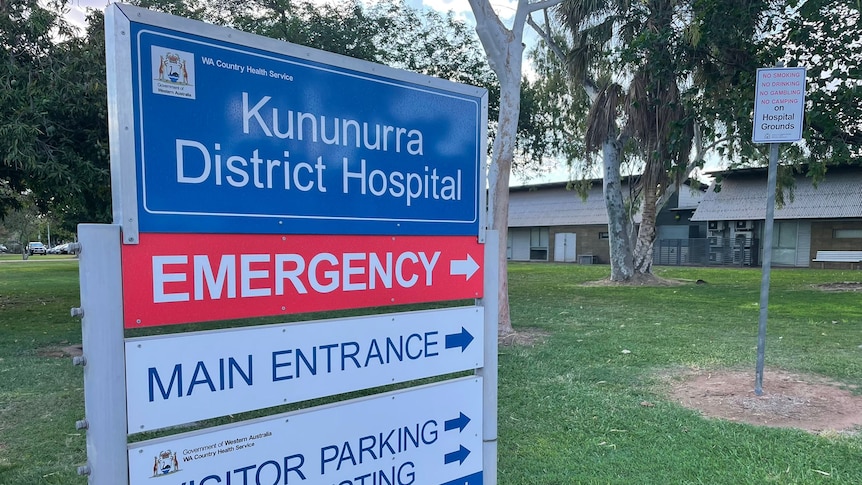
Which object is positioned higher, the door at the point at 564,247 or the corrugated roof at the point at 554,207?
the corrugated roof at the point at 554,207

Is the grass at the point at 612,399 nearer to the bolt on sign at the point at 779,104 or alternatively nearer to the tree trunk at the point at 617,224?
the bolt on sign at the point at 779,104

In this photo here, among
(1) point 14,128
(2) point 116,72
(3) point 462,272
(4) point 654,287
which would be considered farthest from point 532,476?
(4) point 654,287

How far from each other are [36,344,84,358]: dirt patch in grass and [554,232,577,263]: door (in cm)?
3271

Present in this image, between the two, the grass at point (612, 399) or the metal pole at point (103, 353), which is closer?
the metal pole at point (103, 353)

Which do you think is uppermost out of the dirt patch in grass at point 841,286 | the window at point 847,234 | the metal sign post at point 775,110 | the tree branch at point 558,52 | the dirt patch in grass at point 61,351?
the tree branch at point 558,52

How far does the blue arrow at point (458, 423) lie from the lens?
2.42m

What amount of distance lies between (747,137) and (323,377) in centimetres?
1066

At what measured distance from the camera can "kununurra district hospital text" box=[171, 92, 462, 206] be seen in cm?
176

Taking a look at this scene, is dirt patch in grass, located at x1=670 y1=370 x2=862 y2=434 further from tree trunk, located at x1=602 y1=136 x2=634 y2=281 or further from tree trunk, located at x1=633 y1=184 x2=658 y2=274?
tree trunk, located at x1=633 y1=184 x2=658 y2=274

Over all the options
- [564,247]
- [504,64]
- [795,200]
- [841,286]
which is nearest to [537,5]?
[504,64]

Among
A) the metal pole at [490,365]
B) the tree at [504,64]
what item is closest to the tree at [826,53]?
the tree at [504,64]

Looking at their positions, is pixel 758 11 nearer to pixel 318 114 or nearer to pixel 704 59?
pixel 704 59

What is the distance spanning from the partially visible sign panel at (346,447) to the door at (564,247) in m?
35.6

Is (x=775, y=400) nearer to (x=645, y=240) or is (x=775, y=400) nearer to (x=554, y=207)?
(x=645, y=240)
